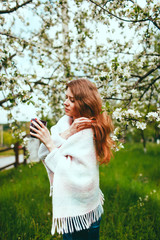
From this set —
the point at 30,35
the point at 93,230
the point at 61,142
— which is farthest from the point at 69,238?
the point at 30,35

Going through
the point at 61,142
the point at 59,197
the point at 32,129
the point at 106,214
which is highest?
the point at 32,129

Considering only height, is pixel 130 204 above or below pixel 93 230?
below

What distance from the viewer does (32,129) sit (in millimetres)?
1527

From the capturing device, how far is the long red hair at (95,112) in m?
1.53

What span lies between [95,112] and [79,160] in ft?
1.41

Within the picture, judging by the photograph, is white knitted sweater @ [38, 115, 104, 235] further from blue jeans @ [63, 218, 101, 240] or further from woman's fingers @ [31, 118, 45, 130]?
woman's fingers @ [31, 118, 45, 130]

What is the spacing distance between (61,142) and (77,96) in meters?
0.39

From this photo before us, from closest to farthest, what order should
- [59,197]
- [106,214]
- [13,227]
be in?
[59,197]
[13,227]
[106,214]

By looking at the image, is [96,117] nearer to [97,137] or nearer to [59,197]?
[97,137]

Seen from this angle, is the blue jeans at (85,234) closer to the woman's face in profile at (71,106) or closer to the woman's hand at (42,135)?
the woman's hand at (42,135)

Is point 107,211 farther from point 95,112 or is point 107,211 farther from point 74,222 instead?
point 95,112

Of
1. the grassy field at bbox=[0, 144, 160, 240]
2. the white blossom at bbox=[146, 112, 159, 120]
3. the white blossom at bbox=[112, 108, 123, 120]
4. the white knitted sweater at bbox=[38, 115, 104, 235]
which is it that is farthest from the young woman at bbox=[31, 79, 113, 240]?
the grassy field at bbox=[0, 144, 160, 240]

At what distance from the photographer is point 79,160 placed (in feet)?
4.63

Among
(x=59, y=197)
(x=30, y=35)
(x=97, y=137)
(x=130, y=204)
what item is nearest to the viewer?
(x=59, y=197)
